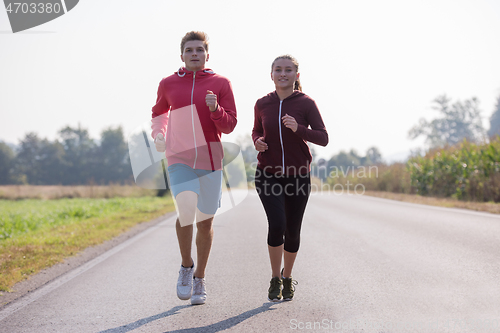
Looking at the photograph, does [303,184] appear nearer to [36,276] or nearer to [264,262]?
[264,262]

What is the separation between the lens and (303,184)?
12.1ft

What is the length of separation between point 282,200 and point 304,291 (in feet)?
3.40

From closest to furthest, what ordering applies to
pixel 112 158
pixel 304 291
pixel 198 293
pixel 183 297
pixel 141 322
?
pixel 141 322 < pixel 183 297 < pixel 198 293 < pixel 304 291 < pixel 112 158

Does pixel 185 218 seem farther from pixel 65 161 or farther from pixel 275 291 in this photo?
pixel 65 161

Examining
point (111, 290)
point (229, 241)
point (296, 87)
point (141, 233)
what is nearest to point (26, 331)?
point (111, 290)

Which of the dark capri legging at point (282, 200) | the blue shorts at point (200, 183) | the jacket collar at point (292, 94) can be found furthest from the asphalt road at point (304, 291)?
the jacket collar at point (292, 94)

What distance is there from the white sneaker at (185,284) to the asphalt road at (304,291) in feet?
0.40

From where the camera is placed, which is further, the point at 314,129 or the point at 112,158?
the point at 112,158

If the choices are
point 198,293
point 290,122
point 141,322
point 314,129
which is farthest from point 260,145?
point 141,322

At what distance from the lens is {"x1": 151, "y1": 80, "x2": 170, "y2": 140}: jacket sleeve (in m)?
3.84

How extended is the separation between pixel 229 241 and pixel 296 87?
13.8ft

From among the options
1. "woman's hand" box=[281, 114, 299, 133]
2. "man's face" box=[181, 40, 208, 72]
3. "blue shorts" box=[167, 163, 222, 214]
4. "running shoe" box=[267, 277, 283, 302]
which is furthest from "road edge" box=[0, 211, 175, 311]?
"woman's hand" box=[281, 114, 299, 133]

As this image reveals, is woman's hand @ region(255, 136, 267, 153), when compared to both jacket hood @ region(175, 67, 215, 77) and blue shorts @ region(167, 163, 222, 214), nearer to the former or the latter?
blue shorts @ region(167, 163, 222, 214)

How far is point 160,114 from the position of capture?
3916 mm
